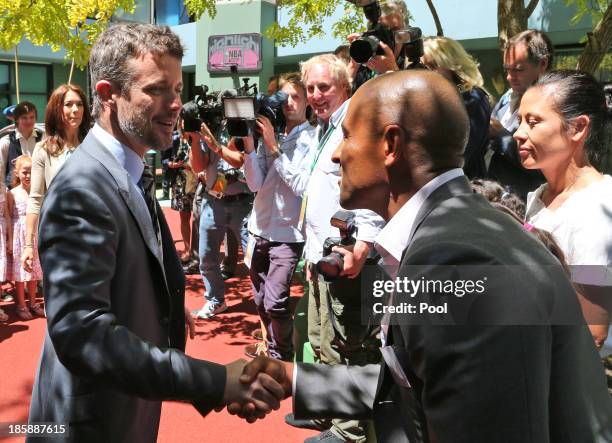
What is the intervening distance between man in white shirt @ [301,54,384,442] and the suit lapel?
1.46m

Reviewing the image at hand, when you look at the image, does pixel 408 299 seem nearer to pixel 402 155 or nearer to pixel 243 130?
pixel 402 155

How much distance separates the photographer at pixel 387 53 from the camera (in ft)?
10.9

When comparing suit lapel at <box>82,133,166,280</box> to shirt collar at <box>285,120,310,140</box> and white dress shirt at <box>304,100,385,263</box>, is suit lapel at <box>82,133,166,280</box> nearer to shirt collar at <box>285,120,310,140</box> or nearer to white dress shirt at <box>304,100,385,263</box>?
white dress shirt at <box>304,100,385,263</box>

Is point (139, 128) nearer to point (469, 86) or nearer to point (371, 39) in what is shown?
point (371, 39)

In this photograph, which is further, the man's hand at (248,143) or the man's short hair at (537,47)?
the man's hand at (248,143)

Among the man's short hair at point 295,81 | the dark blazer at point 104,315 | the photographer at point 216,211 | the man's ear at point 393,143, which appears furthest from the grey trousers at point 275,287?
the man's ear at point 393,143

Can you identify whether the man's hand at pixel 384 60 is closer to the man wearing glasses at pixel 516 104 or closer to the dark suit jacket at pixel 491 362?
the man wearing glasses at pixel 516 104

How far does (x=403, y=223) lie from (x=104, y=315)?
3.09 ft

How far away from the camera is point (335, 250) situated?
3283 millimetres

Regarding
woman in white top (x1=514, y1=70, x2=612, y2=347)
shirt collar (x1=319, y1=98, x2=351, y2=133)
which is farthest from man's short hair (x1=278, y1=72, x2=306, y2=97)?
woman in white top (x1=514, y1=70, x2=612, y2=347)

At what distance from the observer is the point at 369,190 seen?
1669mm

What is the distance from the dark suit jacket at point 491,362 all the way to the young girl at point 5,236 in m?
5.76

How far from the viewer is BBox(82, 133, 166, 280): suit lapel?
6.43 feet

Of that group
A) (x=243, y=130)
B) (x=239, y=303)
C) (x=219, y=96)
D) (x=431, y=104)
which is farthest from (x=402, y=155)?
(x=239, y=303)
